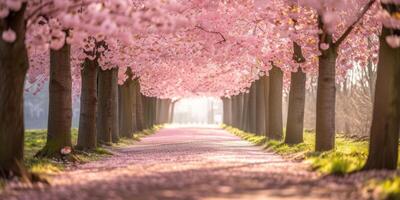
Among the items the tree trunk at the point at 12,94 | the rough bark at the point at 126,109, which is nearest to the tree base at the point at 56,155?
the tree trunk at the point at 12,94

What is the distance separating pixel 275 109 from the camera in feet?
117

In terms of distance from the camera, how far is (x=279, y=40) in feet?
110

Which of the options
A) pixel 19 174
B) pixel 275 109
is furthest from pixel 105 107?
pixel 19 174

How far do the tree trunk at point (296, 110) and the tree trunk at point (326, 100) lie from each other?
615 cm

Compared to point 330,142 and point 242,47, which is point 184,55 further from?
point 330,142

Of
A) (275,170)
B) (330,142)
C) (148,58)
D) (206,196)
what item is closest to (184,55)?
(148,58)

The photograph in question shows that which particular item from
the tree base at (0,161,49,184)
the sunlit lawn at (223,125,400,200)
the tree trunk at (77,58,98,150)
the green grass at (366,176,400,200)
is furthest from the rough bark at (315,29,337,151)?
the tree base at (0,161,49,184)

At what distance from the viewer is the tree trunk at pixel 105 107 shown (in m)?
33.2

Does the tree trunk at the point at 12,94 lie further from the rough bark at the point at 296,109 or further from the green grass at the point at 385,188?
the rough bark at the point at 296,109

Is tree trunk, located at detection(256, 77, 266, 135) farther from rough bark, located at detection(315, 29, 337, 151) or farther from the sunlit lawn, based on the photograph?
rough bark, located at detection(315, 29, 337, 151)

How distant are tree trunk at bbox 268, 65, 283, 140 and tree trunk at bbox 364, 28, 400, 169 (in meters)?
19.9

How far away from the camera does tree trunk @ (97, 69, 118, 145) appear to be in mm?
33219

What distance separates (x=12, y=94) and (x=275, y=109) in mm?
22152

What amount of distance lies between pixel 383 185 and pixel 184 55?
2716 centimetres
